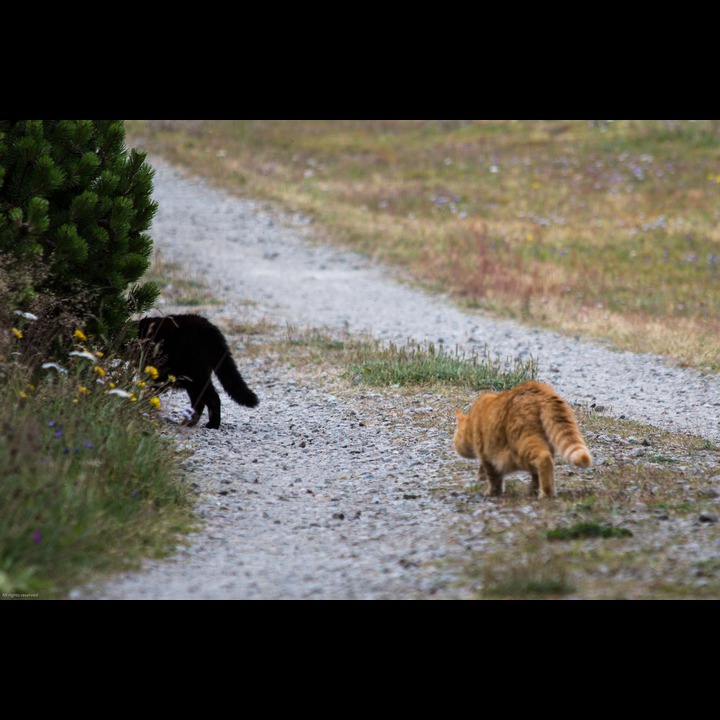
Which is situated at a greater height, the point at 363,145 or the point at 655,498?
the point at 363,145

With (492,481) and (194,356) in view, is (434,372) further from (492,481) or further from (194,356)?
(492,481)

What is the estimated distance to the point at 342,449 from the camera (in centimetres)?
936

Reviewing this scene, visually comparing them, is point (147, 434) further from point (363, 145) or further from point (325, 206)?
point (363, 145)

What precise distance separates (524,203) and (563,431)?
72.3 ft

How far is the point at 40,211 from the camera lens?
7977 millimetres

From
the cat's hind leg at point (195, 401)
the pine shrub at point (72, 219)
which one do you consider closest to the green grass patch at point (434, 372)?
the cat's hind leg at point (195, 401)

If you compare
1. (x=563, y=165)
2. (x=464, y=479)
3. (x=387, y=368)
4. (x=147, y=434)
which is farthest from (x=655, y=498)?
(x=563, y=165)

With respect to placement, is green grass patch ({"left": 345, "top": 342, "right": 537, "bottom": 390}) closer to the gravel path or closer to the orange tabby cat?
the gravel path

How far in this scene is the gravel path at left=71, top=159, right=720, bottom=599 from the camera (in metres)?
5.76

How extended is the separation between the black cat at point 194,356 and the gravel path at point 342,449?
18.7 inches

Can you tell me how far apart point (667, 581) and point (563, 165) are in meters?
28.4

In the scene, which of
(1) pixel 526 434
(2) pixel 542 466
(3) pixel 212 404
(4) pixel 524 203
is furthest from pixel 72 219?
(4) pixel 524 203

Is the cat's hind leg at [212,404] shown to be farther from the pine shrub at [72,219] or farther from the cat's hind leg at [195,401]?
the pine shrub at [72,219]

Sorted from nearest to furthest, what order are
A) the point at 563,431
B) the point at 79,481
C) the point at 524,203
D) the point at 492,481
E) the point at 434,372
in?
the point at 79,481 → the point at 563,431 → the point at 492,481 → the point at 434,372 → the point at 524,203
